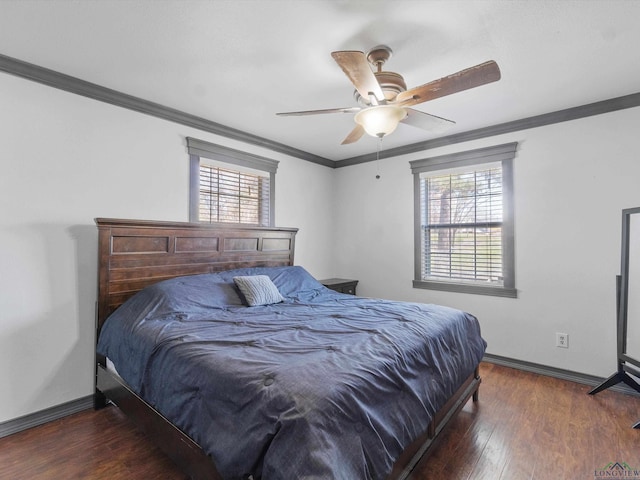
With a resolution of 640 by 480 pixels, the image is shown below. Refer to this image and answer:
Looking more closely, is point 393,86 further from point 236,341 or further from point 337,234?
point 337,234

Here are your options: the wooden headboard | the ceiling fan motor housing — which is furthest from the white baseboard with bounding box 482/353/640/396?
the ceiling fan motor housing

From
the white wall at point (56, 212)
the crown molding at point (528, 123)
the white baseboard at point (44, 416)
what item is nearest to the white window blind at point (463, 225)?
the crown molding at point (528, 123)

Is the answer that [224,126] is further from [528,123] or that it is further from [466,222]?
[528,123]

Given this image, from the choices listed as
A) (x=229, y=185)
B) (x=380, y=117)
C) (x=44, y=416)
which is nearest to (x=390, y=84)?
(x=380, y=117)

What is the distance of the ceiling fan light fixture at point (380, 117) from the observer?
6.73 feet

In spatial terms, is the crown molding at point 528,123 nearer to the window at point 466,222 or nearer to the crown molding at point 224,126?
the crown molding at point 224,126

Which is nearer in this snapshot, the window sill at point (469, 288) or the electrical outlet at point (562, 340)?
the electrical outlet at point (562, 340)

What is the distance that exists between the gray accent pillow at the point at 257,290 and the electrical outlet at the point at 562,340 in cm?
267

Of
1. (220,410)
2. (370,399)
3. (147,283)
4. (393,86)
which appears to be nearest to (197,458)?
(220,410)

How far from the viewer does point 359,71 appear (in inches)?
68.0

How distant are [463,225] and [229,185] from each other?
2731mm

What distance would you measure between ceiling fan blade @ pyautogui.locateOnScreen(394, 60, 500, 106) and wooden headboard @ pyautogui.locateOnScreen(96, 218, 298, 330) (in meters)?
2.11

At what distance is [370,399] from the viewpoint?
→ 131 centimetres

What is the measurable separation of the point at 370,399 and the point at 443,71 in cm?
228
